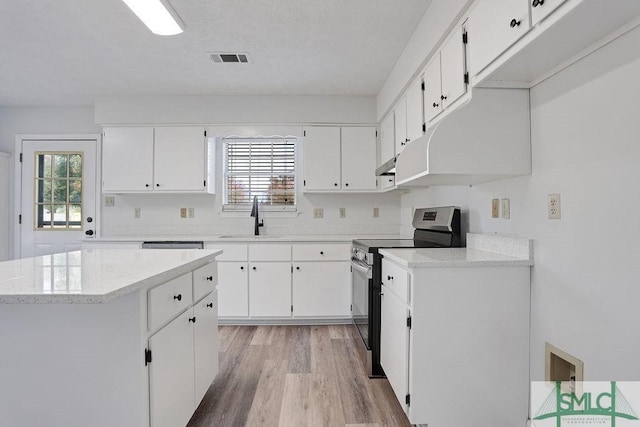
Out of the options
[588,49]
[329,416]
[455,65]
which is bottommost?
[329,416]

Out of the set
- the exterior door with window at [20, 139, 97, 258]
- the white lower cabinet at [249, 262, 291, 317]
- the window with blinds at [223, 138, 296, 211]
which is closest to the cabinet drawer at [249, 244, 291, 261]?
the white lower cabinet at [249, 262, 291, 317]

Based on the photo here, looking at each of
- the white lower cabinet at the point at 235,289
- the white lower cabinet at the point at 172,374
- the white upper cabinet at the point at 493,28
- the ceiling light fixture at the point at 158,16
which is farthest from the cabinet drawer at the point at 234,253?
the white upper cabinet at the point at 493,28

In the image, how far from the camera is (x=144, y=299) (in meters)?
1.28

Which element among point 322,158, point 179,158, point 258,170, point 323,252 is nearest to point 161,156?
point 179,158

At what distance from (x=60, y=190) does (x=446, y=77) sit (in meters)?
4.36

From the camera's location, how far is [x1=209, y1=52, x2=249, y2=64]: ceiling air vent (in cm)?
280

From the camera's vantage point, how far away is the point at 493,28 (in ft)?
4.80

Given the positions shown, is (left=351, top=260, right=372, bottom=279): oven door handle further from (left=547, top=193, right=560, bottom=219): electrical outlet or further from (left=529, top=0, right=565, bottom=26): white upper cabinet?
(left=529, top=0, right=565, bottom=26): white upper cabinet

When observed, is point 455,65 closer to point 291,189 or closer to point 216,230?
point 291,189

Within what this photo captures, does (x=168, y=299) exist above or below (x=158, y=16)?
below

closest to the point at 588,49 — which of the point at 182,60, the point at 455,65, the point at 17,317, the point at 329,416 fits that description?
the point at 455,65

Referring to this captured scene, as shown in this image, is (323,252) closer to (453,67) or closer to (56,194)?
(453,67)

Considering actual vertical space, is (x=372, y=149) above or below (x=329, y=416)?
above

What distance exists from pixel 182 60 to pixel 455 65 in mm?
2205
